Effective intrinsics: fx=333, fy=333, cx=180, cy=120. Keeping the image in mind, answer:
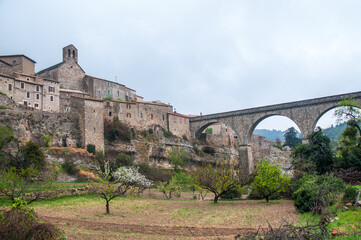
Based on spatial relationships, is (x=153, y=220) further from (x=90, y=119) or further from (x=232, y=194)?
(x=90, y=119)

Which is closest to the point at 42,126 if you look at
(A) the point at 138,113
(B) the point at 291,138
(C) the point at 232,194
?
(A) the point at 138,113

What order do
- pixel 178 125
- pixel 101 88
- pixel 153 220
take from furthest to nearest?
pixel 101 88 < pixel 178 125 < pixel 153 220

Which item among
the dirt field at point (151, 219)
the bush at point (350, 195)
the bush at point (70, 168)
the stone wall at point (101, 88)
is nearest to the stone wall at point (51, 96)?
the stone wall at point (101, 88)

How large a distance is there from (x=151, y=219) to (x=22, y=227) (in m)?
10.1

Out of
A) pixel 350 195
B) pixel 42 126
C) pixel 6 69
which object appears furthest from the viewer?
pixel 6 69

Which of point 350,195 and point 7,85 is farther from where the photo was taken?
point 7,85

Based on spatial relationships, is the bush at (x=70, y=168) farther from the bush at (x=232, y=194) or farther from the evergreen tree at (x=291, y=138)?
the evergreen tree at (x=291, y=138)

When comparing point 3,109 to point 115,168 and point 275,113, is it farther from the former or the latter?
point 275,113

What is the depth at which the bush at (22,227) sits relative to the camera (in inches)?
420

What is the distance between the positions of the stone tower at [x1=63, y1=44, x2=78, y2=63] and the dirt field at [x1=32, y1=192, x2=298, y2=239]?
46.8 meters

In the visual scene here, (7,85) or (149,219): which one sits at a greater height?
(7,85)

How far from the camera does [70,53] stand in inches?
2719

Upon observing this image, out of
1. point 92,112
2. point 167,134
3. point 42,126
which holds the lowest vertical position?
point 167,134

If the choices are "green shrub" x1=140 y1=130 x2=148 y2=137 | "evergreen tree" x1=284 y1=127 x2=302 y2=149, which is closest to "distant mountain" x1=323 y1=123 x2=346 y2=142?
"evergreen tree" x1=284 y1=127 x2=302 y2=149
